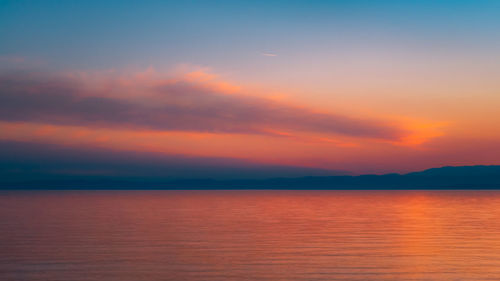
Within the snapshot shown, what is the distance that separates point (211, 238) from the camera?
A: 2977 cm

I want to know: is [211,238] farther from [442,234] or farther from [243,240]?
[442,234]

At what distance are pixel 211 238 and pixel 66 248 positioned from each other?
839 cm

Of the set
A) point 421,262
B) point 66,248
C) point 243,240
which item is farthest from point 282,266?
point 66,248

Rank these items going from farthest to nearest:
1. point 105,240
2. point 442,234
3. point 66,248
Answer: point 442,234 → point 105,240 → point 66,248

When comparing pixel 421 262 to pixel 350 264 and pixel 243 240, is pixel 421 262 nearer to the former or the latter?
pixel 350 264

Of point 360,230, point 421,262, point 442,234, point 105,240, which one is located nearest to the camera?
point 421,262

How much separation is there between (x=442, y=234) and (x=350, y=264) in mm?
14579

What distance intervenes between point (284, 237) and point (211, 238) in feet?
14.7

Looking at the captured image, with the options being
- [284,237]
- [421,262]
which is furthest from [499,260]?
[284,237]

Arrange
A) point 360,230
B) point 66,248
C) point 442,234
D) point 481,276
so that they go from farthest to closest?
point 360,230, point 442,234, point 66,248, point 481,276

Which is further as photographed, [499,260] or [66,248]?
[66,248]

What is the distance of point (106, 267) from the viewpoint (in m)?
19.8

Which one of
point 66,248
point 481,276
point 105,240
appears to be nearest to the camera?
point 481,276

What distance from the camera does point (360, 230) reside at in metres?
34.7
